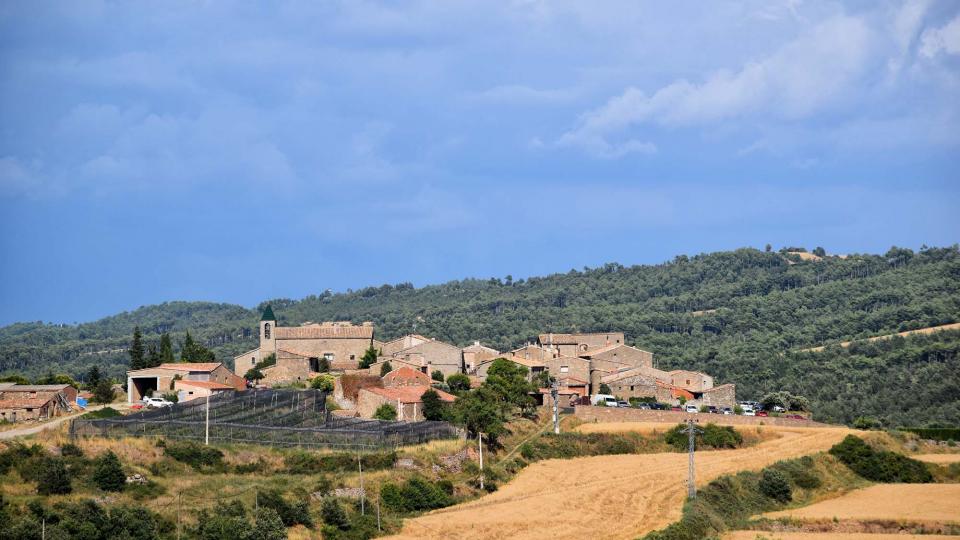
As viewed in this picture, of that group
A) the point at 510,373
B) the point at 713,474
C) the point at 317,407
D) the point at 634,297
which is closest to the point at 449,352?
the point at 510,373

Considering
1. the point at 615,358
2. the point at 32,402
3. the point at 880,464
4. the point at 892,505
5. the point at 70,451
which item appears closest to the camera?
the point at 70,451

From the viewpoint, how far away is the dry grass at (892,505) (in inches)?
2068

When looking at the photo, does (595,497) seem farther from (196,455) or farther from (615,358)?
(615,358)

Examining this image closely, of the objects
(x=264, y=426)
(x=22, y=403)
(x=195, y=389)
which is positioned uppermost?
(x=195, y=389)

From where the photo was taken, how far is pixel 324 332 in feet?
297

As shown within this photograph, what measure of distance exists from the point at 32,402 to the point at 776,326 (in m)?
107

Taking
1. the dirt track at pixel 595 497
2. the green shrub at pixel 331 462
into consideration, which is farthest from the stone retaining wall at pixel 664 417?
the green shrub at pixel 331 462

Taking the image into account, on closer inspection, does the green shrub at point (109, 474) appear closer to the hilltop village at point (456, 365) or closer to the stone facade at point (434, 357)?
the hilltop village at point (456, 365)

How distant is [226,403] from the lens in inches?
2527

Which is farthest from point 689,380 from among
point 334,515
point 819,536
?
point 334,515

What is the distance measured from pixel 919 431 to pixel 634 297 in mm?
116042

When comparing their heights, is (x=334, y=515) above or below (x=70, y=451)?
below

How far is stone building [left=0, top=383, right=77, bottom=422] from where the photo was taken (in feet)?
209

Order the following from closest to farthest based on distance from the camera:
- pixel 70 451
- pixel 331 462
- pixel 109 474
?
pixel 109 474 < pixel 70 451 < pixel 331 462
